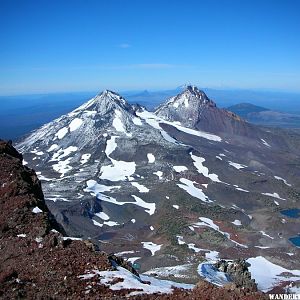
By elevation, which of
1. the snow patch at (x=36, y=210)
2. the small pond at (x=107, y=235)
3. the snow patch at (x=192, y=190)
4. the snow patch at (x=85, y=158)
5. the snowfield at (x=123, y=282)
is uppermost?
the snow patch at (x=36, y=210)

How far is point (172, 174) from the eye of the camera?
156 m

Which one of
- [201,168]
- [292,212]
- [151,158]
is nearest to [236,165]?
[201,168]

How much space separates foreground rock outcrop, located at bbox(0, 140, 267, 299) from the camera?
70.7 feet

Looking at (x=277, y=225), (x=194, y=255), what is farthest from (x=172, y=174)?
(x=194, y=255)

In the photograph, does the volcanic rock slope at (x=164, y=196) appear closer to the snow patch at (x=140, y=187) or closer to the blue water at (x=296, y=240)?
the snow patch at (x=140, y=187)

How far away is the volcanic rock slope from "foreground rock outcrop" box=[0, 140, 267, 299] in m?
50.3

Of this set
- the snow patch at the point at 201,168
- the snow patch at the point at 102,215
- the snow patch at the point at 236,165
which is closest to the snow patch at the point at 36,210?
the snow patch at the point at 102,215

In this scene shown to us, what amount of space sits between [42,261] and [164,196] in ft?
364

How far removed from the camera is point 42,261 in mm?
25578

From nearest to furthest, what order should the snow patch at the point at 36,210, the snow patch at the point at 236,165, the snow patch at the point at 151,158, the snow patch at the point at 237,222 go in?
the snow patch at the point at 36,210 < the snow patch at the point at 237,222 < the snow patch at the point at 151,158 < the snow patch at the point at 236,165

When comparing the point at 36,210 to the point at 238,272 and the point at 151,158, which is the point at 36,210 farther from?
the point at 151,158

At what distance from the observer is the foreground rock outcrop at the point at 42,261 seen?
21.5 m

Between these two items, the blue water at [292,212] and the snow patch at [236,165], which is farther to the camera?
the snow patch at [236,165]

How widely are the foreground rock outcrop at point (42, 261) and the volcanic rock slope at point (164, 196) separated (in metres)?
50.3
